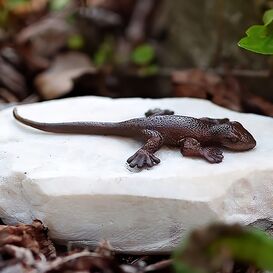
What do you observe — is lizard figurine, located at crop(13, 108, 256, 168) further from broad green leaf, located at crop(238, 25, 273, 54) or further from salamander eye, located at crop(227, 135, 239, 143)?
broad green leaf, located at crop(238, 25, 273, 54)

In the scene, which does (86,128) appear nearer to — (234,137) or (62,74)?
(234,137)

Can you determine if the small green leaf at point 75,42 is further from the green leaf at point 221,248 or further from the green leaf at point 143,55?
the green leaf at point 221,248

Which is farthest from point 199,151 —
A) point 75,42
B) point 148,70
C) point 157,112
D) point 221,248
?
point 75,42

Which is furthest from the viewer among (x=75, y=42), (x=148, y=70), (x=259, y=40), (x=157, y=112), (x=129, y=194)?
(x=75, y=42)

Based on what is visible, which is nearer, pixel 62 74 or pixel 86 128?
pixel 86 128

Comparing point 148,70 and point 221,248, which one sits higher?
point 221,248

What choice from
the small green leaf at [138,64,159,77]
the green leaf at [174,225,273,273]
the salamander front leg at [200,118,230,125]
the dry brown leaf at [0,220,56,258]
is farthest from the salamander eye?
the small green leaf at [138,64,159,77]
